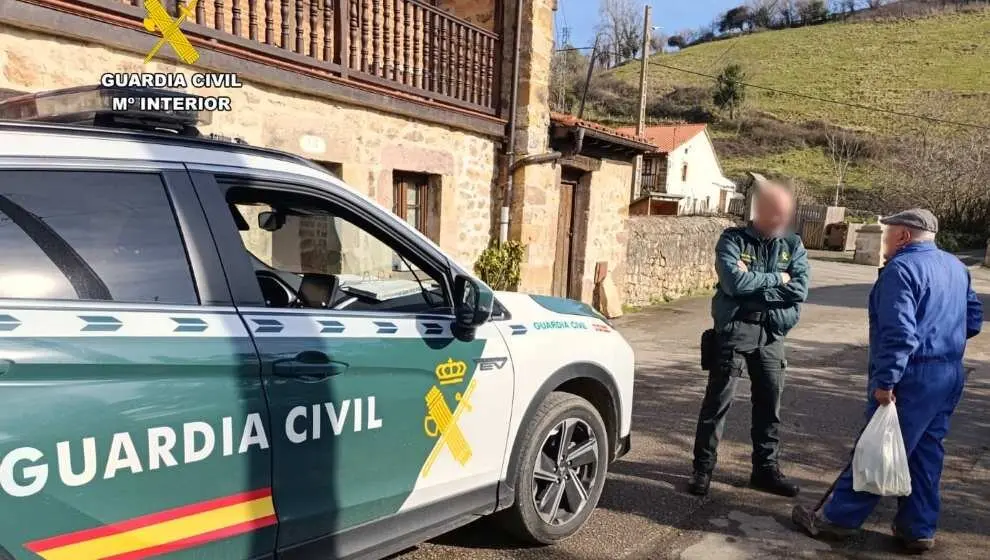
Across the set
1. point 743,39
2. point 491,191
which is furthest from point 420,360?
point 743,39

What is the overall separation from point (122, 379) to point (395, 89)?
6045 mm

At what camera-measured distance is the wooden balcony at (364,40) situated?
5.63 metres

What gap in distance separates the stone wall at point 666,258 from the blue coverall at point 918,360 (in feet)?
27.2

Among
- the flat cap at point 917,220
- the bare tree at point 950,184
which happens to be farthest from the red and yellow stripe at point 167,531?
the bare tree at point 950,184

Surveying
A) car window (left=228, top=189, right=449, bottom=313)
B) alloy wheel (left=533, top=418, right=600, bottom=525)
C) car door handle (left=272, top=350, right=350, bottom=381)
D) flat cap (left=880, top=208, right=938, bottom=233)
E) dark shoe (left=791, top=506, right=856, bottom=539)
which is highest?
flat cap (left=880, top=208, right=938, bottom=233)

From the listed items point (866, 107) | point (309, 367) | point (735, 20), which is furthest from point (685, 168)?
point (735, 20)

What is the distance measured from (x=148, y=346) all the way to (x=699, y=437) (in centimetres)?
306

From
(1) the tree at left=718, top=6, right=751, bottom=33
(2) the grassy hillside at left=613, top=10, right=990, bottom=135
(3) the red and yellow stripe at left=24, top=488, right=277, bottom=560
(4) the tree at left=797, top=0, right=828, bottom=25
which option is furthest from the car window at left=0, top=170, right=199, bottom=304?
(1) the tree at left=718, top=6, right=751, bottom=33

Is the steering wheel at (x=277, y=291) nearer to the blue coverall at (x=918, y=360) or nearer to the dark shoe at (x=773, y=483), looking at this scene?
the blue coverall at (x=918, y=360)

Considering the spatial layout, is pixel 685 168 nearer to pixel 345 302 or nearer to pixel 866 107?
pixel 866 107

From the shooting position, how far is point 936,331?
3070 millimetres

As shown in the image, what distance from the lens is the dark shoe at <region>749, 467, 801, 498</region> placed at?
12.6ft

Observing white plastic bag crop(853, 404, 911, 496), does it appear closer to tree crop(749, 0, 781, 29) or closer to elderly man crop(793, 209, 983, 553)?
elderly man crop(793, 209, 983, 553)

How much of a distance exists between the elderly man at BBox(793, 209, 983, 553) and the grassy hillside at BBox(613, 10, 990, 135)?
47918mm
